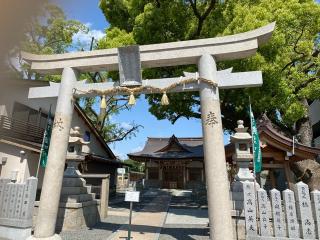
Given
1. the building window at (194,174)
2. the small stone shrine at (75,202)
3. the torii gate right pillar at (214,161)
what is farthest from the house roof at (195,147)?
the small stone shrine at (75,202)

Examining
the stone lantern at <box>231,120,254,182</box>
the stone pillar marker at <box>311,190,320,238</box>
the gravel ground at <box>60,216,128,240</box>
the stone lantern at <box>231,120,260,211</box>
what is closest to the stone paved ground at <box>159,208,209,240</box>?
the stone lantern at <box>231,120,260,211</box>

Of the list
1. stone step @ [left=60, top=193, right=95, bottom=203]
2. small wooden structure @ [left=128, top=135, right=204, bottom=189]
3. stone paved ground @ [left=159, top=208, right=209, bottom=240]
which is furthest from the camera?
small wooden structure @ [left=128, top=135, right=204, bottom=189]

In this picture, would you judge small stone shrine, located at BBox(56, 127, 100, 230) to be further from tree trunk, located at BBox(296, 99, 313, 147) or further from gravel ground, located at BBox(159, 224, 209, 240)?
tree trunk, located at BBox(296, 99, 313, 147)

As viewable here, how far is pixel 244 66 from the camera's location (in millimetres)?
11023

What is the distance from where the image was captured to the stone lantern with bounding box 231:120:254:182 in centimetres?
855

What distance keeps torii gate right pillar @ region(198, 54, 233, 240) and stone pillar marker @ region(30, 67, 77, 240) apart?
3.99m

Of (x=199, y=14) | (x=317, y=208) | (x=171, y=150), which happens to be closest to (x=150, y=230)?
(x=317, y=208)

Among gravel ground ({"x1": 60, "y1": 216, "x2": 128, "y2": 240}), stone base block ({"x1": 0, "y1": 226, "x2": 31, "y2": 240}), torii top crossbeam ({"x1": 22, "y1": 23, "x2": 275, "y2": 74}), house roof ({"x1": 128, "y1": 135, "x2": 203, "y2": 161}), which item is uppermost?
house roof ({"x1": 128, "y1": 135, "x2": 203, "y2": 161})

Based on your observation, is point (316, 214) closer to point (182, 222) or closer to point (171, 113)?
point (182, 222)

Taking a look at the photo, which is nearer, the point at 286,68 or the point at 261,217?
the point at 261,217

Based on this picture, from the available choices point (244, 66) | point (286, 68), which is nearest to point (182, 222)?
point (244, 66)

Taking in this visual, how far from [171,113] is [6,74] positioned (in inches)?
546

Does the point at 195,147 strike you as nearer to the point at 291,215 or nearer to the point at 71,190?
the point at 71,190

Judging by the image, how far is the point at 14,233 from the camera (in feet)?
24.6
